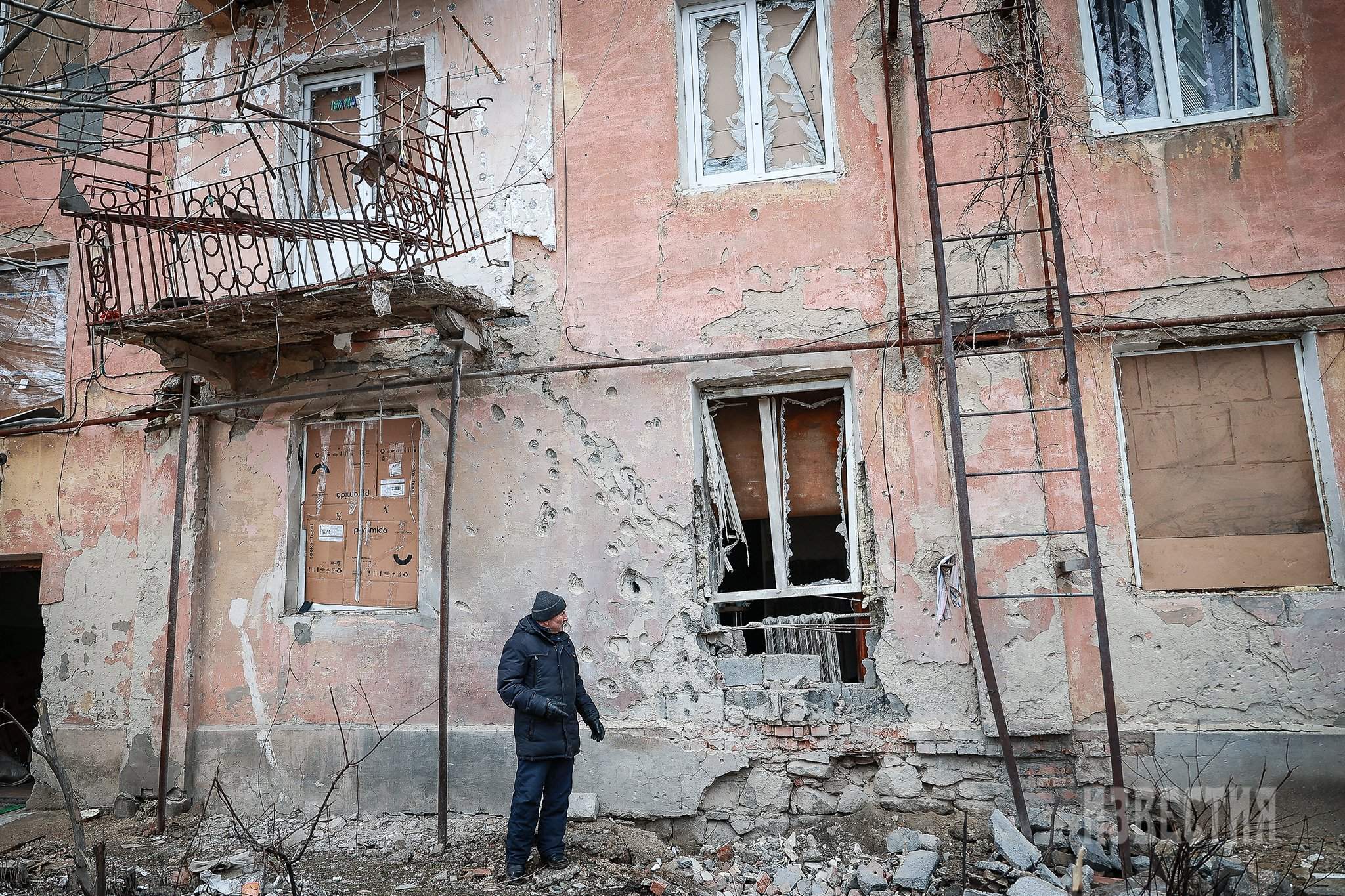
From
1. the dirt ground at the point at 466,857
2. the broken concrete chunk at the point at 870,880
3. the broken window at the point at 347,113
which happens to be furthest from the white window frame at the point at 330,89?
the broken concrete chunk at the point at 870,880

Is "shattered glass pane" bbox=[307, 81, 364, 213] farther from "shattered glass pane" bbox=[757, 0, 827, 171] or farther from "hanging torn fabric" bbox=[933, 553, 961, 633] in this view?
"hanging torn fabric" bbox=[933, 553, 961, 633]

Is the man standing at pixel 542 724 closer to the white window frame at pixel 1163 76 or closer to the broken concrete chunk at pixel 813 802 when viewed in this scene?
the broken concrete chunk at pixel 813 802

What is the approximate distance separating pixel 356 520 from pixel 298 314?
1577 millimetres

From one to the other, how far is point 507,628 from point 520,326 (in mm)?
2072

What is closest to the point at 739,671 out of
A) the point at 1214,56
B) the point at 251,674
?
the point at 251,674

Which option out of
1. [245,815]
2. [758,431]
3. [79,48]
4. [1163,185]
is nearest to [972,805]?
[758,431]

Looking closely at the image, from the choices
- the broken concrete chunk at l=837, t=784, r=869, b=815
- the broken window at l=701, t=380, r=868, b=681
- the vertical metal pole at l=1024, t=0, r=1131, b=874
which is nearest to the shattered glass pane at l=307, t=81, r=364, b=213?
the broken window at l=701, t=380, r=868, b=681

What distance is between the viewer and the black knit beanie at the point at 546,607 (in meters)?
4.99

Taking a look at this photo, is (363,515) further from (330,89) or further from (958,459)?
(958,459)

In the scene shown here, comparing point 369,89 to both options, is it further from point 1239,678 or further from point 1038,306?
point 1239,678

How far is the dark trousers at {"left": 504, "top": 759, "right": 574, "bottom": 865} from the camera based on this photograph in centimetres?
480

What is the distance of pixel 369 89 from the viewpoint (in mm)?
6883

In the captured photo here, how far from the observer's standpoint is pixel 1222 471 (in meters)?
5.30

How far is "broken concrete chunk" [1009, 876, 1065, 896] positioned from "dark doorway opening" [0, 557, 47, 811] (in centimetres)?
733
